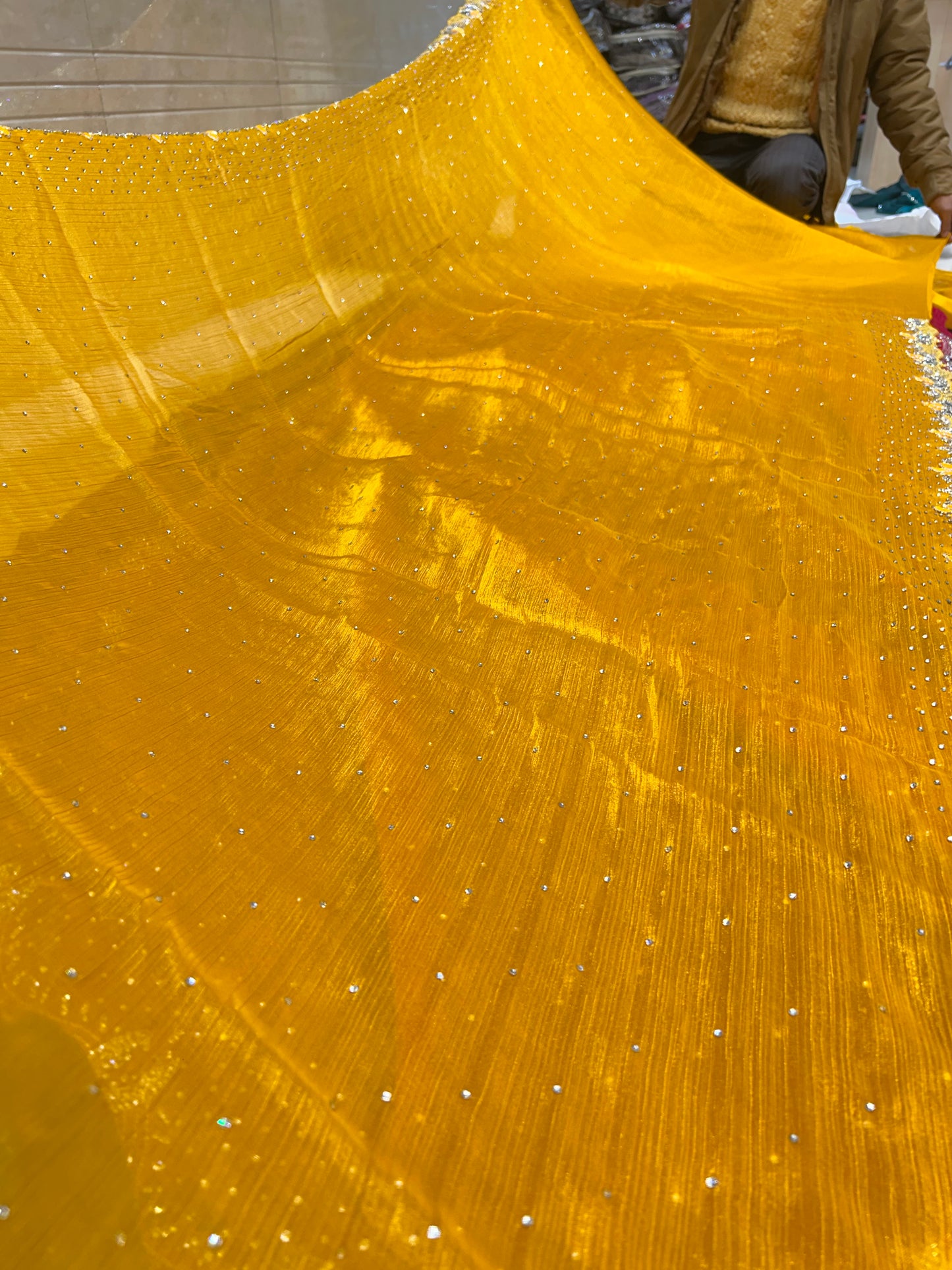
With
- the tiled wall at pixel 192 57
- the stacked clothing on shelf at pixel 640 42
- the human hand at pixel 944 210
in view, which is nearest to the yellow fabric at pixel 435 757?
the human hand at pixel 944 210

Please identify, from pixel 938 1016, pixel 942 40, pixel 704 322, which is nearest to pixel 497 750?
pixel 938 1016

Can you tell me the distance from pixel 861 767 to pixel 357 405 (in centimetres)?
65

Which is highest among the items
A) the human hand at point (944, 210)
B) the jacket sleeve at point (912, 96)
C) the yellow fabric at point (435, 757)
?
the jacket sleeve at point (912, 96)

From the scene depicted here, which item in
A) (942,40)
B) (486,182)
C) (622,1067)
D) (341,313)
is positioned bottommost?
(622,1067)

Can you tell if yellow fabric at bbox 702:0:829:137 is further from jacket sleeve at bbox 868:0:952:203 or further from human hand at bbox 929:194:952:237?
human hand at bbox 929:194:952:237

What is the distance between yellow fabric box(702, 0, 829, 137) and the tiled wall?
1.01 metres

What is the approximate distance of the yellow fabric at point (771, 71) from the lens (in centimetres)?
173

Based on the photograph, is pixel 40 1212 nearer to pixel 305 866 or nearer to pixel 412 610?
pixel 305 866

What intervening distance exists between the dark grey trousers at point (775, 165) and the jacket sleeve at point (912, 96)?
5.7 inches

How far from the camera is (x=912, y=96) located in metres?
1.75

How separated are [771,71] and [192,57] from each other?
117cm

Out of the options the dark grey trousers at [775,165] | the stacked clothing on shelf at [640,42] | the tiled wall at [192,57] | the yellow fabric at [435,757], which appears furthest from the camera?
the stacked clothing on shelf at [640,42]

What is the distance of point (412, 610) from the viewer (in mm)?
731

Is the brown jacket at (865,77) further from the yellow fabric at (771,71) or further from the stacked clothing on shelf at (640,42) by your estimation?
the stacked clothing on shelf at (640,42)
